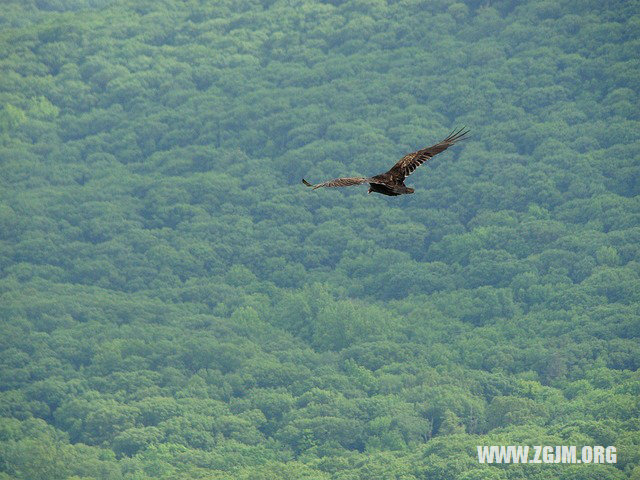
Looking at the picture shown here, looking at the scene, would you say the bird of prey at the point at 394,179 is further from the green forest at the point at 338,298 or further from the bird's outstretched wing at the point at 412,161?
the green forest at the point at 338,298

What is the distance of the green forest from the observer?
13625 centimetres

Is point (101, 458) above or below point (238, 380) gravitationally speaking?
below

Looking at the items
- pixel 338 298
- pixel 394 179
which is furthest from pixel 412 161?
pixel 338 298

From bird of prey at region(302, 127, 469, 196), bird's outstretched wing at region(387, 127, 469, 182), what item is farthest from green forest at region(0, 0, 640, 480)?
bird of prey at region(302, 127, 469, 196)

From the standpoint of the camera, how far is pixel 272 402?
14588 cm

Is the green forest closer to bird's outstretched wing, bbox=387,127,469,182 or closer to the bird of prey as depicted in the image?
bird's outstretched wing, bbox=387,127,469,182

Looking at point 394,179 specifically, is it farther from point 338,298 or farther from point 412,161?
point 338,298

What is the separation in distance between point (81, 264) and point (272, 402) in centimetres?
4037

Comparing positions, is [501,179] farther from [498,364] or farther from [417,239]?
[498,364]

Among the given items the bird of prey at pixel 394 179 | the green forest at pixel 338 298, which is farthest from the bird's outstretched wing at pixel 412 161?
the green forest at pixel 338 298

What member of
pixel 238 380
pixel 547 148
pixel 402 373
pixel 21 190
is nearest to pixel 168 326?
pixel 238 380

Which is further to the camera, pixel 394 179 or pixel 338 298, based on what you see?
pixel 338 298

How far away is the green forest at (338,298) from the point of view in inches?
5364

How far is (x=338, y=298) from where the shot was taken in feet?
568
